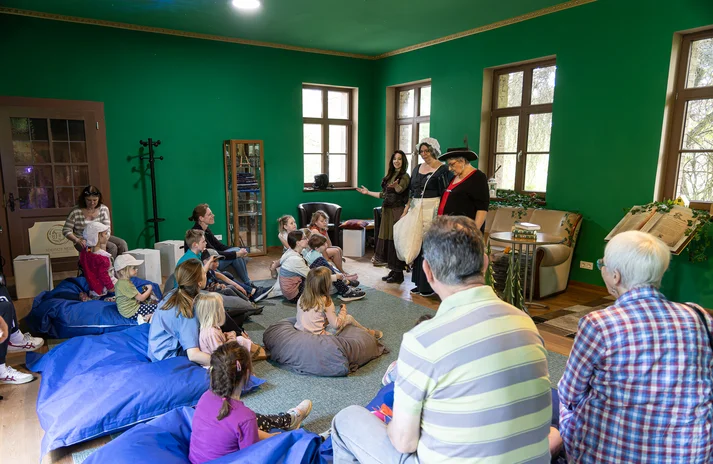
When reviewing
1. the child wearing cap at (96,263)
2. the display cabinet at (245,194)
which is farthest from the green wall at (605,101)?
the child wearing cap at (96,263)

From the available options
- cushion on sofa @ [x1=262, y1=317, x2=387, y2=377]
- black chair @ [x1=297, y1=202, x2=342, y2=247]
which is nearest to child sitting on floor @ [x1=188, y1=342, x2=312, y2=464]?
cushion on sofa @ [x1=262, y1=317, x2=387, y2=377]

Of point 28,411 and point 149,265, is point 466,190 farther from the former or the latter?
point 149,265

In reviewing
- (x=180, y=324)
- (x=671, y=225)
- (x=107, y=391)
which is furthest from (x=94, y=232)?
(x=671, y=225)

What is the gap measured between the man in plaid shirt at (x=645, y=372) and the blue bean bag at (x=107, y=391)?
201 centimetres

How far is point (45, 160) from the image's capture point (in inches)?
224

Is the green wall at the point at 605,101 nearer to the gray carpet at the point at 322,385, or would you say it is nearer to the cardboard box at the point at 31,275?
the gray carpet at the point at 322,385

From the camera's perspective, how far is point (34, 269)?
15.7ft

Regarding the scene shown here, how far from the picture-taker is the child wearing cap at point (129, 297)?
3.57 meters

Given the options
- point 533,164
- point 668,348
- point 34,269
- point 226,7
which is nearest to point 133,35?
point 226,7

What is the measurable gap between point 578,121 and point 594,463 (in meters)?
4.62

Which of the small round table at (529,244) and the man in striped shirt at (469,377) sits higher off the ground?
the man in striped shirt at (469,377)

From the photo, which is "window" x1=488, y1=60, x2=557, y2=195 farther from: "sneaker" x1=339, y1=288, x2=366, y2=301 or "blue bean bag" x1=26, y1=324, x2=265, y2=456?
"blue bean bag" x1=26, y1=324, x2=265, y2=456

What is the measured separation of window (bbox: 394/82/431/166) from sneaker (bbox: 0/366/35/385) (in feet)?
19.0

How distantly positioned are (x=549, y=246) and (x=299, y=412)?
11.1 feet
